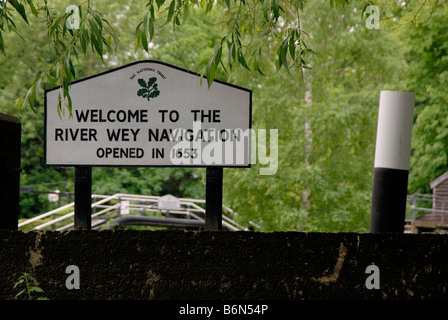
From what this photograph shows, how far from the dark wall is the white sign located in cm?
107

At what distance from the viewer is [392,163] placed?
21.6ft

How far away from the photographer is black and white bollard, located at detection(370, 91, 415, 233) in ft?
21.5

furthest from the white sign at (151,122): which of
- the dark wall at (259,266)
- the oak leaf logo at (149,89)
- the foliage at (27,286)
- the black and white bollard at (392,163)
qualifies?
the black and white bollard at (392,163)

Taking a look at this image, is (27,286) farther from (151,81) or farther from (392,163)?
(392,163)

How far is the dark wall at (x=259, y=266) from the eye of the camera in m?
5.45

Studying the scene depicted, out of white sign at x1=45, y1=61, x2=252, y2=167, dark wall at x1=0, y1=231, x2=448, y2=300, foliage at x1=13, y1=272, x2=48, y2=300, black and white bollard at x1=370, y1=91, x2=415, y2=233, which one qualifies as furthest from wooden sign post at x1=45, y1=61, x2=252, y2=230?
black and white bollard at x1=370, y1=91, x2=415, y2=233

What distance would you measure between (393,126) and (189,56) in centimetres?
1792

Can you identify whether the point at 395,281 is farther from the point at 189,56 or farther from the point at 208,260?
the point at 189,56

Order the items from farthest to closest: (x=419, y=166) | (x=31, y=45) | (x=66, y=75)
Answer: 1. (x=419, y=166)
2. (x=31, y=45)
3. (x=66, y=75)

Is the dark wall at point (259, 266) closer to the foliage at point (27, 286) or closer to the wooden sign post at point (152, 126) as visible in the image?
the foliage at point (27, 286)

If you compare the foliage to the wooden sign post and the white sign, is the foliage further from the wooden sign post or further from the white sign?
the white sign

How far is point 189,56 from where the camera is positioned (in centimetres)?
2367

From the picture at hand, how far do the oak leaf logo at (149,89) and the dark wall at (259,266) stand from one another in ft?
5.61
